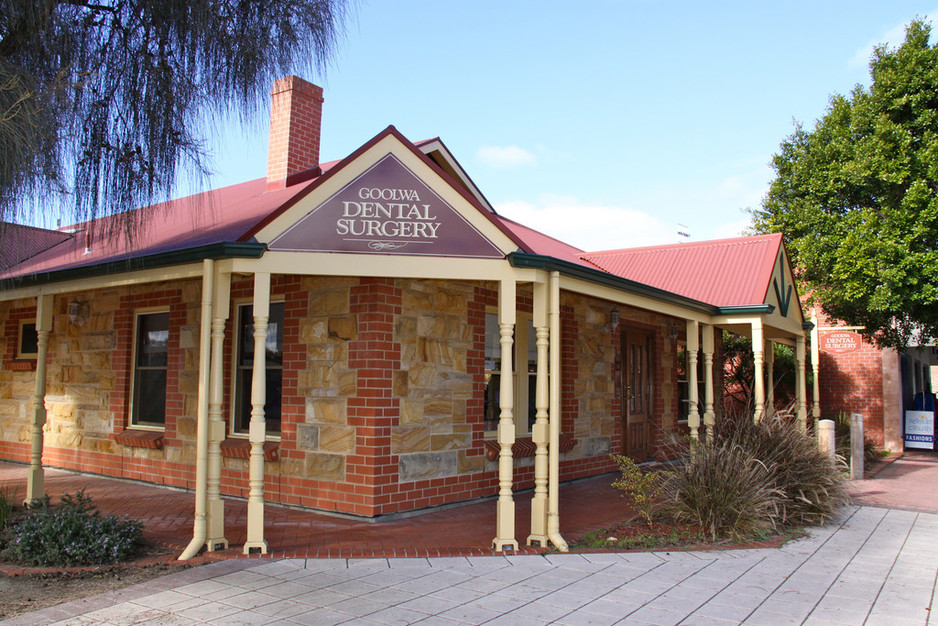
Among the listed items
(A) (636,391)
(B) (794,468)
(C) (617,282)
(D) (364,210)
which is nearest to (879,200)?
(A) (636,391)

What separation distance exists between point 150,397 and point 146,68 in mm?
4853

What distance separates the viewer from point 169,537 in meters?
6.14

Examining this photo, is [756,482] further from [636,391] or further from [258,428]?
[636,391]

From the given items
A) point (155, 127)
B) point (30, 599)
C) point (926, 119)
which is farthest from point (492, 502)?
point (926, 119)

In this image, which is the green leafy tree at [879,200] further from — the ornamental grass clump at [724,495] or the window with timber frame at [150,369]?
the window with timber frame at [150,369]

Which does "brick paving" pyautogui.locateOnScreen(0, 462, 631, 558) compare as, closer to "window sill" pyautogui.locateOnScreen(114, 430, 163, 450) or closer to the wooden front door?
"window sill" pyautogui.locateOnScreen(114, 430, 163, 450)

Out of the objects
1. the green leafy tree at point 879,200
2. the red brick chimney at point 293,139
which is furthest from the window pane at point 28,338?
the green leafy tree at point 879,200

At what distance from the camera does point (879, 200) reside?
45.1 feet

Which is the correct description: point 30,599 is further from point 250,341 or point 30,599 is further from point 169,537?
point 250,341

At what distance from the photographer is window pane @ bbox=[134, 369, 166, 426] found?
29.7 ft

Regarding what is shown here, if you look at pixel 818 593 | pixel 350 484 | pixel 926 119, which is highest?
pixel 926 119

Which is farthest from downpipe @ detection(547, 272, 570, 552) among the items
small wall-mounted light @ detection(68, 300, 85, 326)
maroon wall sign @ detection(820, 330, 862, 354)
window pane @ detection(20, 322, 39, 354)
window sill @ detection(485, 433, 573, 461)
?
maroon wall sign @ detection(820, 330, 862, 354)

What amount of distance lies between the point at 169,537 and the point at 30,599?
1.52 m

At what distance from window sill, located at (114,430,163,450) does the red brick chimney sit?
3743 millimetres
